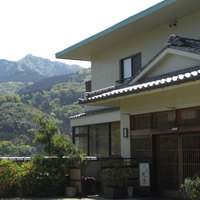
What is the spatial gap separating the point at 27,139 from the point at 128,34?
141 ft

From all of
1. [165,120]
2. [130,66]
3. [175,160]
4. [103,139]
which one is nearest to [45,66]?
[103,139]

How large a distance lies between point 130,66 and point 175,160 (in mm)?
5795

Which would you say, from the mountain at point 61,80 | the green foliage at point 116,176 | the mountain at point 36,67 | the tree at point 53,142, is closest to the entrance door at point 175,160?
the green foliage at point 116,176

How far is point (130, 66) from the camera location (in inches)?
645

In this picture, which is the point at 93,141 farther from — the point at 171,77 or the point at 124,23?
the point at 171,77

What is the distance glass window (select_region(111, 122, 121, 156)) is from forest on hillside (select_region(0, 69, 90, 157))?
35.3 meters

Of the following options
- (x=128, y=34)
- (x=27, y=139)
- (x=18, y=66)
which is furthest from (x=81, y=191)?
(x=18, y=66)

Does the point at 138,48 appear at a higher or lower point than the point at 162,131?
higher

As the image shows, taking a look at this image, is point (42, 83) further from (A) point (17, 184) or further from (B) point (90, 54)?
(A) point (17, 184)

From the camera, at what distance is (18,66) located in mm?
164750

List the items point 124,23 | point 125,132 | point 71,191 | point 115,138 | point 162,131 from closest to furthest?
point 162,131 → point 71,191 → point 125,132 → point 124,23 → point 115,138

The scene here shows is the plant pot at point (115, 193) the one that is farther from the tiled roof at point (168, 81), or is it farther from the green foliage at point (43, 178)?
the tiled roof at point (168, 81)

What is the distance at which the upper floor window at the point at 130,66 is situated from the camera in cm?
1597

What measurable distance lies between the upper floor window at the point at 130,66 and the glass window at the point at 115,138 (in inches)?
84.5
